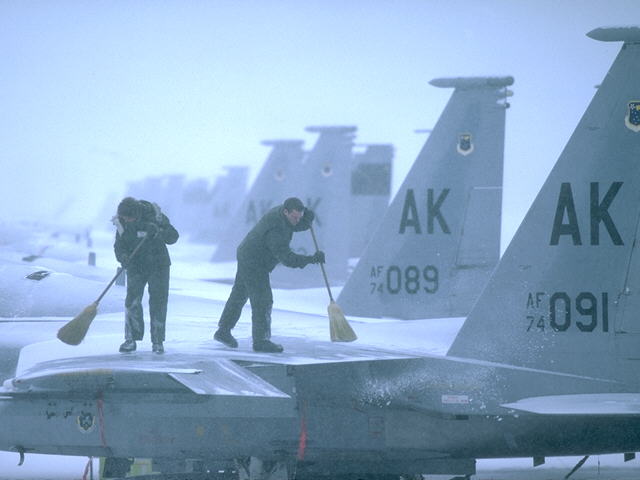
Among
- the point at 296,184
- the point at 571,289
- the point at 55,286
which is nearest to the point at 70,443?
the point at 55,286

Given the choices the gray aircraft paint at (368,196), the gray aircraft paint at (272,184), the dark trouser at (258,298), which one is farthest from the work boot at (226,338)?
the gray aircraft paint at (368,196)

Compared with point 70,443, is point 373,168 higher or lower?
higher

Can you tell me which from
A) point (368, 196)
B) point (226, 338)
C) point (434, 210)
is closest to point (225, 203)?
point (368, 196)

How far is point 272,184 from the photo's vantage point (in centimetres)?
2292

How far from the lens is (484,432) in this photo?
7.87 m

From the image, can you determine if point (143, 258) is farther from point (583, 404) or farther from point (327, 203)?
point (327, 203)

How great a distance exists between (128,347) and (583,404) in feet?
12.0

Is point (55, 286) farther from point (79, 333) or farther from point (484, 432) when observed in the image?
point (484, 432)

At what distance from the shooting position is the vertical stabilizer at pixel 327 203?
19156mm

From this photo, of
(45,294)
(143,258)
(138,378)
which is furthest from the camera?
(45,294)

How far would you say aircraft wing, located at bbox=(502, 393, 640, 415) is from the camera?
7.18 metres

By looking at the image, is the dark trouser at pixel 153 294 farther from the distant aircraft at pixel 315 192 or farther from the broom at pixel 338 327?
the distant aircraft at pixel 315 192

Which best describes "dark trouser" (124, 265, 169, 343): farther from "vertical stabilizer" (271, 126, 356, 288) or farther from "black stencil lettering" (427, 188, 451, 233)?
"vertical stabilizer" (271, 126, 356, 288)

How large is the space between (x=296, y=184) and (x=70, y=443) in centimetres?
1343
